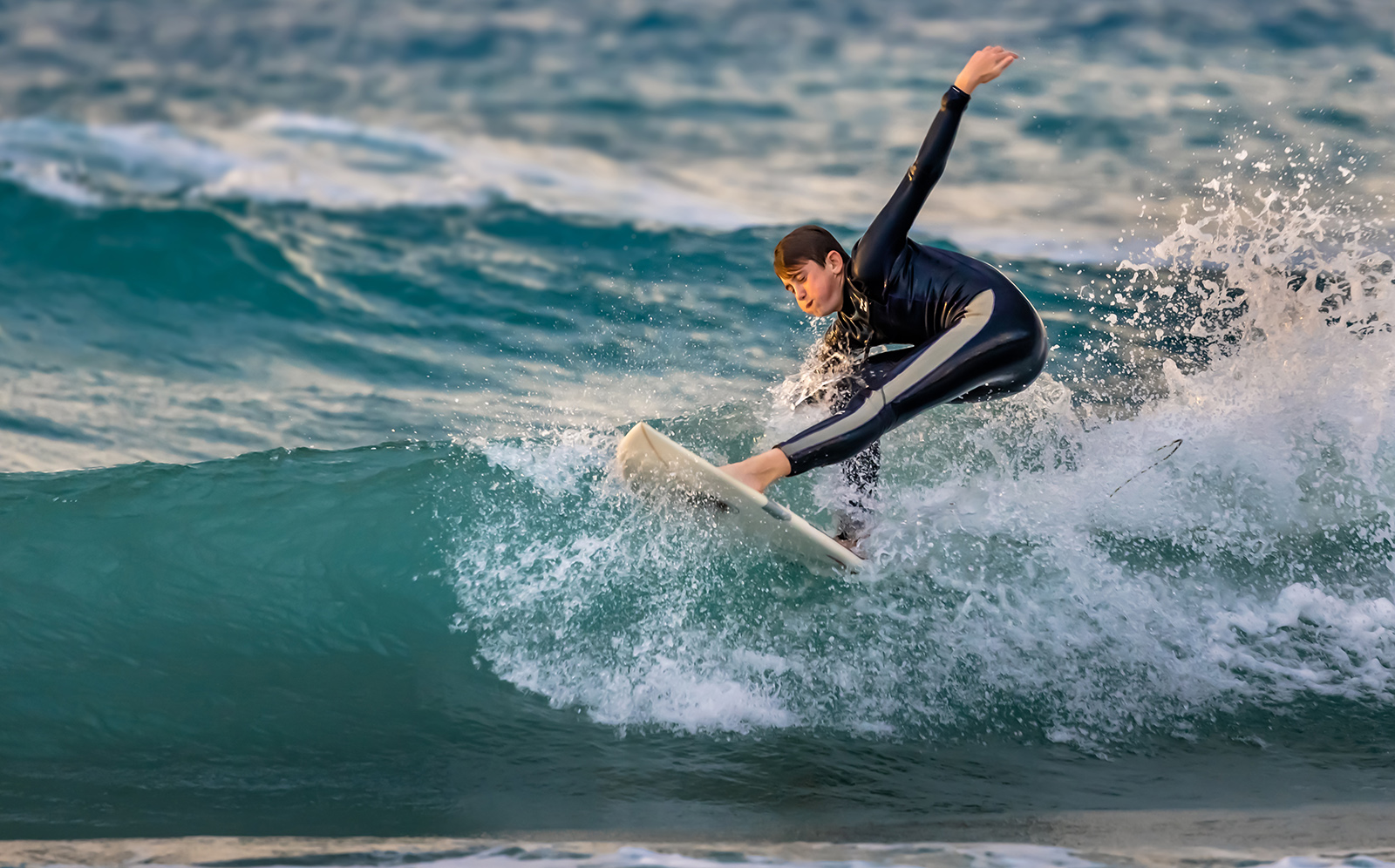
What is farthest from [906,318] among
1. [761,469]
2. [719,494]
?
[719,494]

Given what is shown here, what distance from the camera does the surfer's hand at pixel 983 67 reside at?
133 inches

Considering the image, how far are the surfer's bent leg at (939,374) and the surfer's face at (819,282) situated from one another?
382 mm

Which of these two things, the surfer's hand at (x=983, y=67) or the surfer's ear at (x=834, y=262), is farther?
the surfer's ear at (x=834, y=262)

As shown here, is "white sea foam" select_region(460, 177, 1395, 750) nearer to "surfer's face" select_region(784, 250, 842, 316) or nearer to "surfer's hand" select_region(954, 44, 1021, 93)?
"surfer's face" select_region(784, 250, 842, 316)

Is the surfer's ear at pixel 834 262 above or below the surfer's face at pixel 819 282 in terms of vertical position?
above

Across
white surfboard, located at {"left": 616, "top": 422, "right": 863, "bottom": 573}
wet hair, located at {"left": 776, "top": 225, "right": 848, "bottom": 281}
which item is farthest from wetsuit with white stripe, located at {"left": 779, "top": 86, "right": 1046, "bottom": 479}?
white surfboard, located at {"left": 616, "top": 422, "right": 863, "bottom": 573}

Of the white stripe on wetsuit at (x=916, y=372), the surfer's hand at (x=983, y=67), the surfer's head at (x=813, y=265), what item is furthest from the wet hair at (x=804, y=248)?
the surfer's hand at (x=983, y=67)

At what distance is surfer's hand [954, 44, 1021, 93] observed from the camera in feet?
11.1

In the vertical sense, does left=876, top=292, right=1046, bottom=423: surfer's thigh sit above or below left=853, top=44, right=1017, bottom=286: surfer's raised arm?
below

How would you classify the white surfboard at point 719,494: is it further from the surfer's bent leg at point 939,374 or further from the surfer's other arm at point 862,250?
the surfer's bent leg at point 939,374

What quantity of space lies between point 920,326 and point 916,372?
0.33 metres

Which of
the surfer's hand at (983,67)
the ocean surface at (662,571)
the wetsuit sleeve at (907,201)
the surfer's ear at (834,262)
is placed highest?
the surfer's hand at (983,67)

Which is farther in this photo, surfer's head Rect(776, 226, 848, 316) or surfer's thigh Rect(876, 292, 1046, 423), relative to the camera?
surfer's head Rect(776, 226, 848, 316)

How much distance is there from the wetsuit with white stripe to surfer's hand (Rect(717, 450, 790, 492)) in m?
0.03
